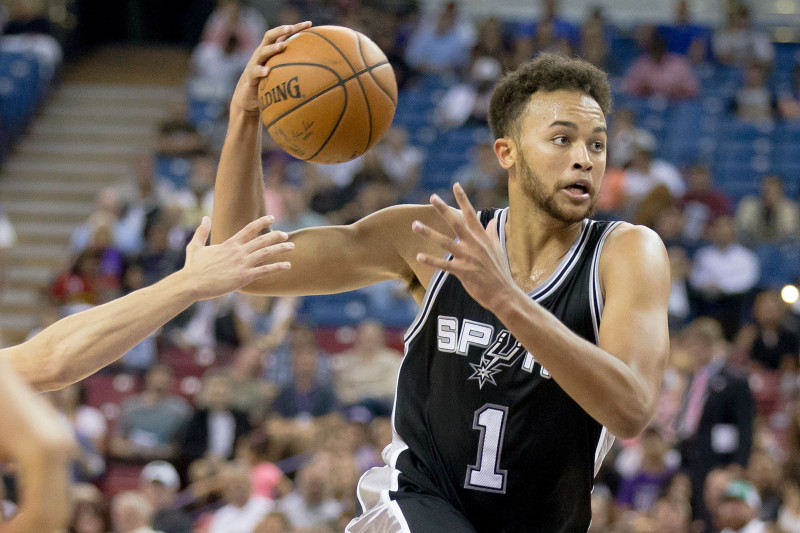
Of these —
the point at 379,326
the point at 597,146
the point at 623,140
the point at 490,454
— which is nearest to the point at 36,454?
the point at 490,454

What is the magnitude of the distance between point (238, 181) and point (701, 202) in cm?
863

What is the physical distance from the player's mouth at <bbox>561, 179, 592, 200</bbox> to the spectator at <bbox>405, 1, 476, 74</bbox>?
10.9 m

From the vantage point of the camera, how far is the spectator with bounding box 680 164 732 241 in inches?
452

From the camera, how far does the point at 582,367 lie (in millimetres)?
2824

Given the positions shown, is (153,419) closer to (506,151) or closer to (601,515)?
(601,515)

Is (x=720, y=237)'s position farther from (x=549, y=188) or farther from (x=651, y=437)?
(x=549, y=188)

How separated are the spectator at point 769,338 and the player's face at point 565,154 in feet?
22.9

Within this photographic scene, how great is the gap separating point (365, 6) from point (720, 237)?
21.6 ft

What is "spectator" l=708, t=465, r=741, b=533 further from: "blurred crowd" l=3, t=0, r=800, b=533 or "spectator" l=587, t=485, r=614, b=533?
"spectator" l=587, t=485, r=614, b=533

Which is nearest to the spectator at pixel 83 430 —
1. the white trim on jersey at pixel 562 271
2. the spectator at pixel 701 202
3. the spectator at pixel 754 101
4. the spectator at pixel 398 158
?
the spectator at pixel 398 158

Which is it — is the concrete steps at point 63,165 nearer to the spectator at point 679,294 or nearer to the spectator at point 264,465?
the spectator at point 264,465

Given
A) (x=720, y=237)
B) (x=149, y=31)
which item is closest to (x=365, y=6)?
(x=149, y=31)

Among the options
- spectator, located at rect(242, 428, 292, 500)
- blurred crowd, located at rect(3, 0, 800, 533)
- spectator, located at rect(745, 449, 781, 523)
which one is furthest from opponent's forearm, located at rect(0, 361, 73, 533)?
spectator, located at rect(745, 449, 781, 523)

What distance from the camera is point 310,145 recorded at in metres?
3.79
